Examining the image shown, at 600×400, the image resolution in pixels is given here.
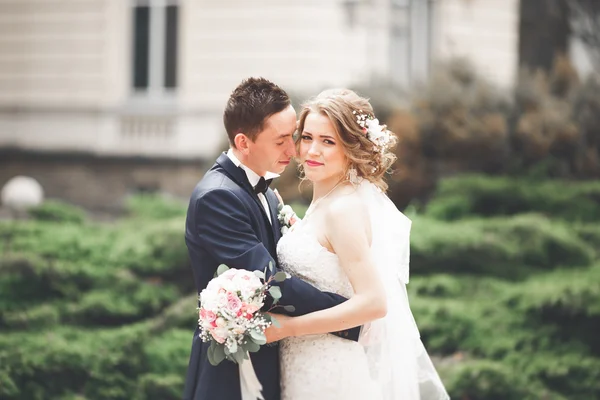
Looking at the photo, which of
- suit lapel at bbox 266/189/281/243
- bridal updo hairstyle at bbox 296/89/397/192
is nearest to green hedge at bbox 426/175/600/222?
suit lapel at bbox 266/189/281/243

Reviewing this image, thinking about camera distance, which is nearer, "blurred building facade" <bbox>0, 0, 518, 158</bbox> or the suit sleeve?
the suit sleeve

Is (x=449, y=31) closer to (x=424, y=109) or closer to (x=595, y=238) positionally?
(x=424, y=109)

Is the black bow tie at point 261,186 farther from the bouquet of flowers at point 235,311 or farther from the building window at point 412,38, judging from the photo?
the building window at point 412,38

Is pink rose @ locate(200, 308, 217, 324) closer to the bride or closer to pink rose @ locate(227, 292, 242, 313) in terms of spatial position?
pink rose @ locate(227, 292, 242, 313)

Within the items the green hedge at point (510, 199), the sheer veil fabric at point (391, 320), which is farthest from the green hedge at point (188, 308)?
the sheer veil fabric at point (391, 320)

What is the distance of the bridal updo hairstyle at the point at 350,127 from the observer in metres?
3.63

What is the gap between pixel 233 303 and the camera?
3.33 meters

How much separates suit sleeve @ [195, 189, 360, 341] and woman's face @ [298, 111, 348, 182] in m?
0.36

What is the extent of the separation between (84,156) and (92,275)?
829 cm

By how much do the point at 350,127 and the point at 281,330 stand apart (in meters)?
0.94

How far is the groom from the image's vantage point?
11.5 feet

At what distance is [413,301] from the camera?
22.3 feet

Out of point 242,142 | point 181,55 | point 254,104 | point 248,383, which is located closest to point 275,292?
point 248,383

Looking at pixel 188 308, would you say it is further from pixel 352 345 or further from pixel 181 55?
pixel 181 55
